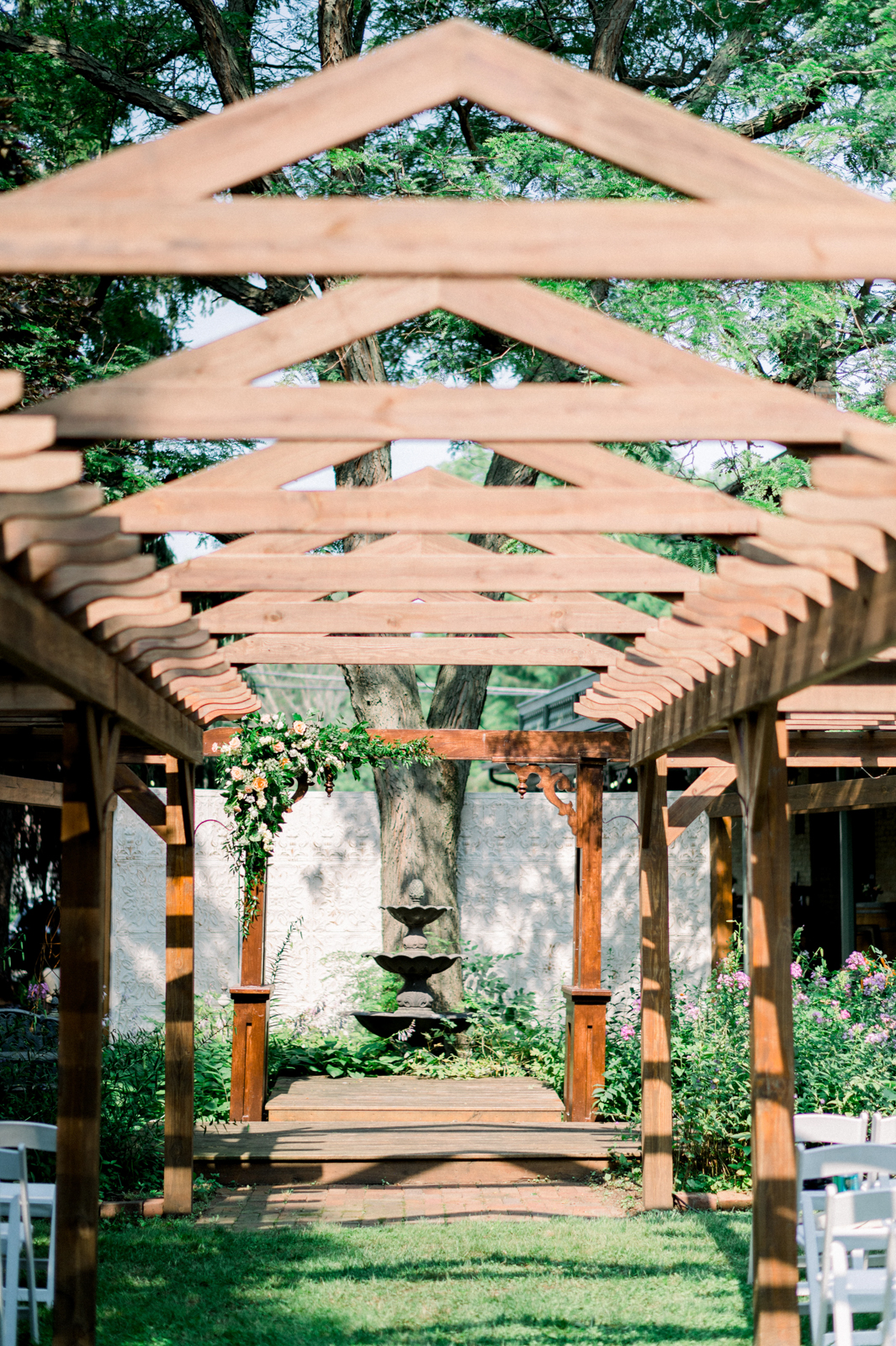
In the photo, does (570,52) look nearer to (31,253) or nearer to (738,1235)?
(738,1235)

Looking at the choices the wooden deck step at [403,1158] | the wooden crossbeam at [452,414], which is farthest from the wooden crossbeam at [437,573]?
the wooden deck step at [403,1158]

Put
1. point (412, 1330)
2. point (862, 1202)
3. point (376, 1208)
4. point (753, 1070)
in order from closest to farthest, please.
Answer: point (862, 1202)
point (753, 1070)
point (412, 1330)
point (376, 1208)

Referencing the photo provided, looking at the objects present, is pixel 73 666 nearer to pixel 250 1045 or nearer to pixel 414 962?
pixel 250 1045

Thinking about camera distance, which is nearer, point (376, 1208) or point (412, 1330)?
point (412, 1330)

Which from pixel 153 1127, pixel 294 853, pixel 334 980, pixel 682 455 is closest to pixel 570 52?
pixel 682 455

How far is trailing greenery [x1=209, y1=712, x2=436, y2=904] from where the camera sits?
857 centimetres

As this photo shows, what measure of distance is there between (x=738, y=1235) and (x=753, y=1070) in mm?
2266

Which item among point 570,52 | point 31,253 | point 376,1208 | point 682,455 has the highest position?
point 570,52

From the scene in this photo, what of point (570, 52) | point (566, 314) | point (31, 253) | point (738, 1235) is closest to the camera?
point (31, 253)

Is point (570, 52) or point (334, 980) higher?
point (570, 52)

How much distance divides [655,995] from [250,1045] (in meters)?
3.04

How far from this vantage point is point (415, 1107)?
9.27 meters

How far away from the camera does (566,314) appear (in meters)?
3.54

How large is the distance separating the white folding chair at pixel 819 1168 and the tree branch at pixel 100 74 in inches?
403
